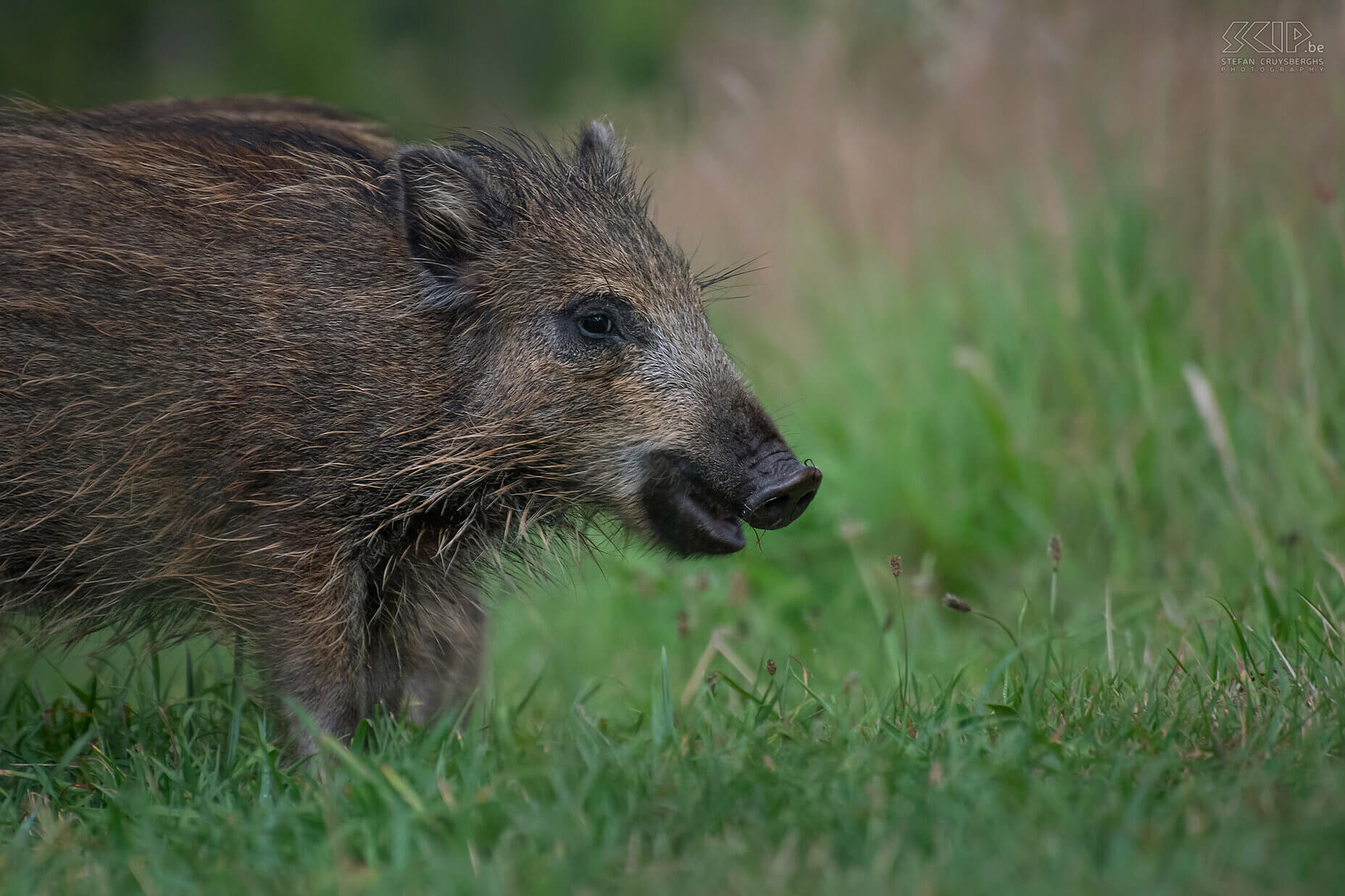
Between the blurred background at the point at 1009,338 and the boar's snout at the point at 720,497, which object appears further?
the blurred background at the point at 1009,338

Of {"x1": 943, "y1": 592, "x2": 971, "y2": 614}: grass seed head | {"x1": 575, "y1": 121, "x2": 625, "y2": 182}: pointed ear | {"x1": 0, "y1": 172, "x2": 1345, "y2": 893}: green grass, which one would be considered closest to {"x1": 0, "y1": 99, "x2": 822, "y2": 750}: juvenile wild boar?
{"x1": 575, "y1": 121, "x2": 625, "y2": 182}: pointed ear

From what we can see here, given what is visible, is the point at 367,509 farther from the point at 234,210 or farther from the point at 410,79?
the point at 410,79

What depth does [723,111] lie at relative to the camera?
941cm

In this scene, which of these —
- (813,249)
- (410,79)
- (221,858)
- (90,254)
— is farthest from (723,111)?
(410,79)

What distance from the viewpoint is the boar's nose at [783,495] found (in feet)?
10.7

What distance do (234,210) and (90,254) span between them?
0.39 meters

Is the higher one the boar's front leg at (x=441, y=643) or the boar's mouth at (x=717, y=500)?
the boar's mouth at (x=717, y=500)

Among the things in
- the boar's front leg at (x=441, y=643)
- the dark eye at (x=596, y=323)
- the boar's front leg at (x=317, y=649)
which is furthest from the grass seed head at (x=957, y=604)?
the boar's front leg at (x=317, y=649)

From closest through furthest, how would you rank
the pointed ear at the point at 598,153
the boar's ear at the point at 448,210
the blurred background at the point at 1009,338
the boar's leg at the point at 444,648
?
the boar's ear at the point at 448,210
the boar's leg at the point at 444,648
the pointed ear at the point at 598,153
the blurred background at the point at 1009,338
